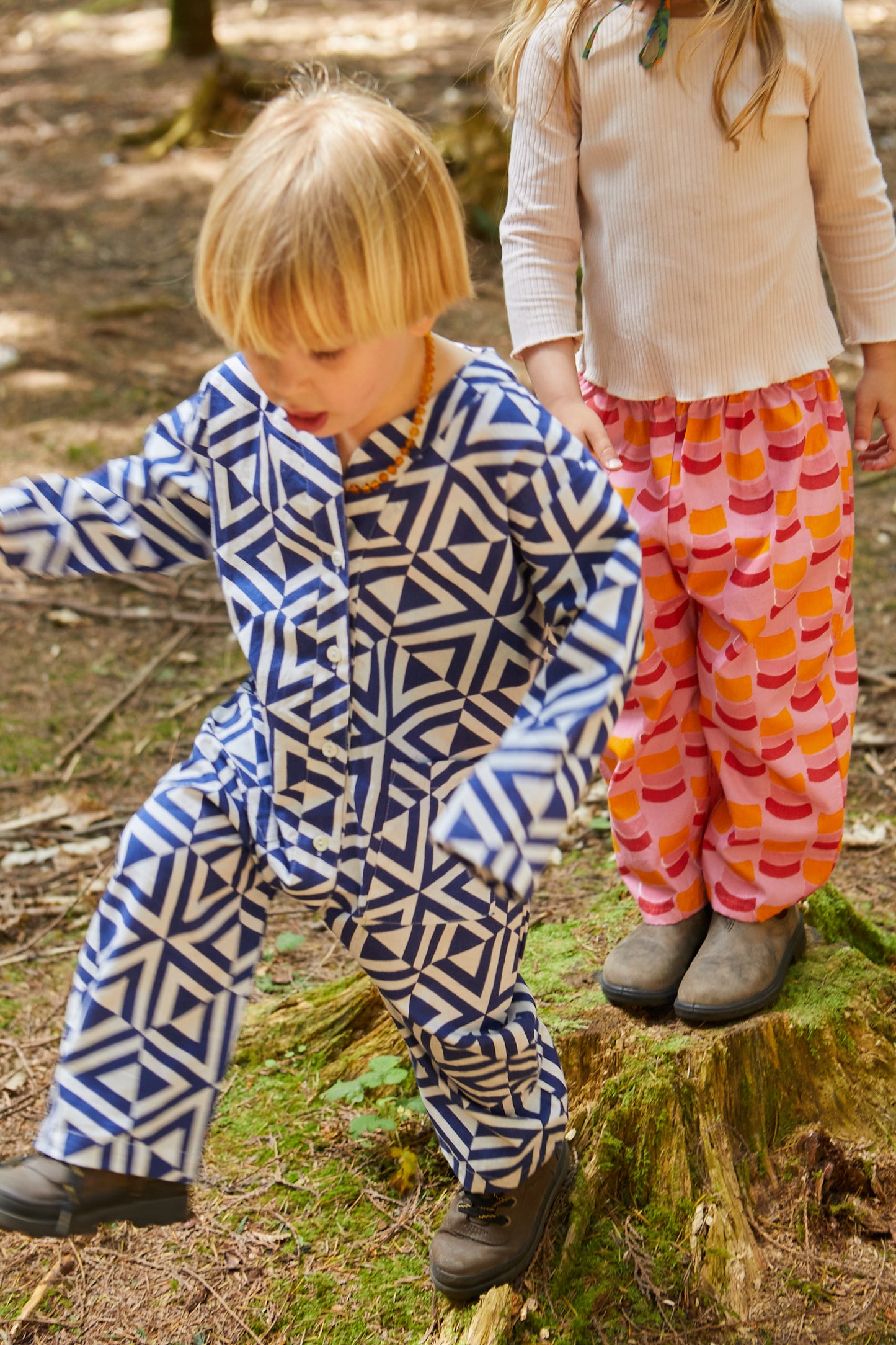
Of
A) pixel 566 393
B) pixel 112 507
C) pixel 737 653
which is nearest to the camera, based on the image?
pixel 112 507

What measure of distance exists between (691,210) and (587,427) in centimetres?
39

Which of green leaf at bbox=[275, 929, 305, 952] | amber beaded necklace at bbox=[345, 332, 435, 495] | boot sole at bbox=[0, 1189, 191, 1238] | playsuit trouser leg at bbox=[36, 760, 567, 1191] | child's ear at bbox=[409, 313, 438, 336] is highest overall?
child's ear at bbox=[409, 313, 438, 336]

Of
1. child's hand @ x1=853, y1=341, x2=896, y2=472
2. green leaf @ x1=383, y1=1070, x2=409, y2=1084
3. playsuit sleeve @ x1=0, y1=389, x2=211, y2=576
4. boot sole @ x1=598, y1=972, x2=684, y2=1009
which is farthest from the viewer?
green leaf @ x1=383, y1=1070, x2=409, y2=1084

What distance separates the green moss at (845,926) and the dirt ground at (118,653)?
0.84 ft

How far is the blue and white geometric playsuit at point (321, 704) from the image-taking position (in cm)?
161

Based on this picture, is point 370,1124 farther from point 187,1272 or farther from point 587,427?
point 587,427

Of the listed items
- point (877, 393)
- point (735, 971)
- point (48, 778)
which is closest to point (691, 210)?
point (877, 393)

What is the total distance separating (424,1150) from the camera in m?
2.36

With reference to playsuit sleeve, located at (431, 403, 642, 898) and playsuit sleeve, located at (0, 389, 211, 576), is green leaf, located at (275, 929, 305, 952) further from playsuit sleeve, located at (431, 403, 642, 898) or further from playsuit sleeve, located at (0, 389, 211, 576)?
playsuit sleeve, located at (431, 403, 642, 898)

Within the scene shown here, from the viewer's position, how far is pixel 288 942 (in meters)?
3.20

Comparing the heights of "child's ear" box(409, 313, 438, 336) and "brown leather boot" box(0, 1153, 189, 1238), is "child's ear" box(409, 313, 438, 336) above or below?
above

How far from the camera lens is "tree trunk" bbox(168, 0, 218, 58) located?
1207 centimetres

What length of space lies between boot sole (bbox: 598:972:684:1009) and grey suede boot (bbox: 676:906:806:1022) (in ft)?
0.09

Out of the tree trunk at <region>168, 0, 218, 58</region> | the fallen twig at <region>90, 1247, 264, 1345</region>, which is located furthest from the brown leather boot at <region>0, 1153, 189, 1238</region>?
the tree trunk at <region>168, 0, 218, 58</region>
